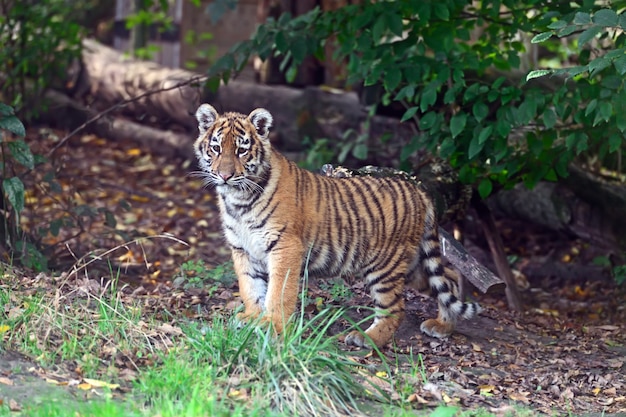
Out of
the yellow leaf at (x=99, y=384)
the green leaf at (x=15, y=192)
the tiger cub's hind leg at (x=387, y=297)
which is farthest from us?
the green leaf at (x=15, y=192)

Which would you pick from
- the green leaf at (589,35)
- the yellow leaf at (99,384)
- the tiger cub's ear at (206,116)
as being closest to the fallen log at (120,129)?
the tiger cub's ear at (206,116)

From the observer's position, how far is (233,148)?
5.20m

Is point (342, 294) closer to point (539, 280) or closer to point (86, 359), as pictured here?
point (86, 359)

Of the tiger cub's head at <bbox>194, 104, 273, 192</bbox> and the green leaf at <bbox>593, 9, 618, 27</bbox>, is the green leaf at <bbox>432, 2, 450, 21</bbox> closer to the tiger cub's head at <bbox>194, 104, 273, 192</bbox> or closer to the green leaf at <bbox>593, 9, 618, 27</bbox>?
the green leaf at <bbox>593, 9, 618, 27</bbox>

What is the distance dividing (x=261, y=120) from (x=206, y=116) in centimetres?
32

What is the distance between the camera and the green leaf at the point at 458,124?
20.5 feet

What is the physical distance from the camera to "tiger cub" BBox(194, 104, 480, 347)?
520 cm

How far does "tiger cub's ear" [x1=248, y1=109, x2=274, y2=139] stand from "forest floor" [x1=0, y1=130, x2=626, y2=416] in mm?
999

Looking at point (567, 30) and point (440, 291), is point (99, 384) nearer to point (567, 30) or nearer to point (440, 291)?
point (440, 291)

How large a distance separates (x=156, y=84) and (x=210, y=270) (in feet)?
17.5

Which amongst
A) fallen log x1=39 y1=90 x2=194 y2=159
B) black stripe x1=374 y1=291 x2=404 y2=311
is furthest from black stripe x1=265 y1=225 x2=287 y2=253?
fallen log x1=39 y1=90 x2=194 y2=159

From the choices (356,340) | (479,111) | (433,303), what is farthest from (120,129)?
(356,340)

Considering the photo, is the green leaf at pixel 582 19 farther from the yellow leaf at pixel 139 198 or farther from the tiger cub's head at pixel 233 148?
the yellow leaf at pixel 139 198

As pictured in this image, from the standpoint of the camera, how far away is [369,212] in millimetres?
5621
